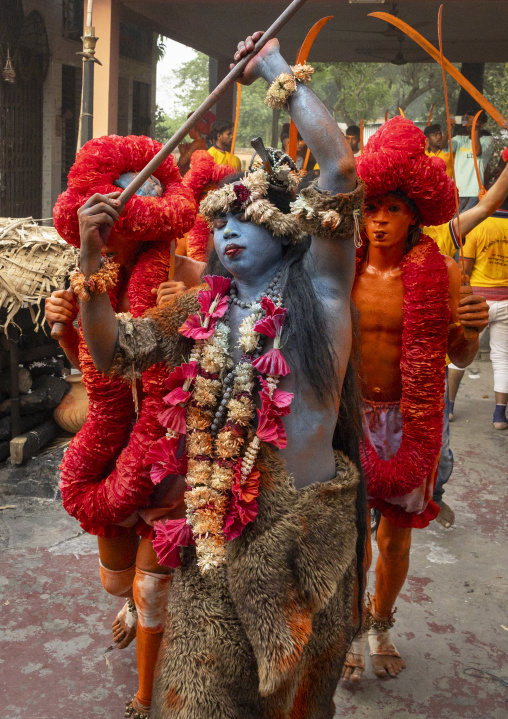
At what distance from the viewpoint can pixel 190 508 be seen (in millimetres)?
2232

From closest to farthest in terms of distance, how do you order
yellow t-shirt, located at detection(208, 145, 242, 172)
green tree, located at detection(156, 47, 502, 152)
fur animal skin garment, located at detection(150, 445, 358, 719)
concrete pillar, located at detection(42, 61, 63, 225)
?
fur animal skin garment, located at detection(150, 445, 358, 719) → yellow t-shirt, located at detection(208, 145, 242, 172) → concrete pillar, located at detection(42, 61, 63, 225) → green tree, located at detection(156, 47, 502, 152)

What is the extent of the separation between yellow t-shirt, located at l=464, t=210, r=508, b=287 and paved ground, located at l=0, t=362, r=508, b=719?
269 centimetres

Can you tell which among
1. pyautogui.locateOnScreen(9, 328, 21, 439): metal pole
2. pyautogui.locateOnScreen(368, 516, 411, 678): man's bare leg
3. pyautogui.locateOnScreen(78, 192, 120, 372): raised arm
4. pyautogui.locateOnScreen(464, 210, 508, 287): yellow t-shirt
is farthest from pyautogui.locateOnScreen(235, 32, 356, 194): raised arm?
pyautogui.locateOnScreen(464, 210, 508, 287): yellow t-shirt

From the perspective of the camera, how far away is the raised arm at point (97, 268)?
2.00 metres

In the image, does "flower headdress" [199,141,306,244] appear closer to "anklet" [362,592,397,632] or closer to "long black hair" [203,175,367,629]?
"long black hair" [203,175,367,629]

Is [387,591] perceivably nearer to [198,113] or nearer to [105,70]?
[198,113]

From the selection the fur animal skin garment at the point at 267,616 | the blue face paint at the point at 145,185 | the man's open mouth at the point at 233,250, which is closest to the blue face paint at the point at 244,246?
the man's open mouth at the point at 233,250

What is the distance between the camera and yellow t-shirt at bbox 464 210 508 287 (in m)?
7.10

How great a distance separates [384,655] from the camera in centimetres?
345

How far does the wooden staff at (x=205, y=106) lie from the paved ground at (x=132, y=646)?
2.24 m

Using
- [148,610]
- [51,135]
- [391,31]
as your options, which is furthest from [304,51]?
[391,31]

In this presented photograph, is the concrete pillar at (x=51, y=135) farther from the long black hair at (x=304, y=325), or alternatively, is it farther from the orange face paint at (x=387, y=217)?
the long black hair at (x=304, y=325)

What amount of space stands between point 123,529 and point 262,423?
122 cm

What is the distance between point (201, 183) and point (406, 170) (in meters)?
2.65
